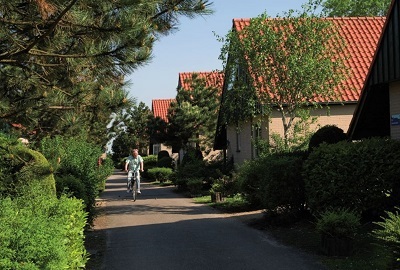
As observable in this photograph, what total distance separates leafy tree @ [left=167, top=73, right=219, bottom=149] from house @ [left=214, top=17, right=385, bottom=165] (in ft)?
4.56

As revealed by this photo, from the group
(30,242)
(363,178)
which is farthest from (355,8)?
(30,242)

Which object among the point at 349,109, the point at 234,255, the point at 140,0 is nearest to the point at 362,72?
the point at 349,109

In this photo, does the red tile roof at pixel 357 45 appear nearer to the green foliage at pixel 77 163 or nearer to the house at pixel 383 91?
the house at pixel 383 91

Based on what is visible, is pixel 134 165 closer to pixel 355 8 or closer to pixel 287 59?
pixel 287 59

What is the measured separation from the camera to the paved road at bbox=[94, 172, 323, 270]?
332 inches

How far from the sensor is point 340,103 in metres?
21.8

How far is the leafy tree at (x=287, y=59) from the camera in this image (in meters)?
16.8

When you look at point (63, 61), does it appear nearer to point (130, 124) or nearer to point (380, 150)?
point (380, 150)

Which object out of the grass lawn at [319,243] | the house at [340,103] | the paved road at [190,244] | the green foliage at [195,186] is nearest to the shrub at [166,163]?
the house at [340,103]

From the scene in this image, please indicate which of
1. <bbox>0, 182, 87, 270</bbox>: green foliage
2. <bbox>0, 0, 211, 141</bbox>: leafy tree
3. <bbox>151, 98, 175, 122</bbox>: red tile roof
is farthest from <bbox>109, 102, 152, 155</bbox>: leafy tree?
<bbox>0, 182, 87, 270</bbox>: green foliage

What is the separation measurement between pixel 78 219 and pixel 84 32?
3.03 meters

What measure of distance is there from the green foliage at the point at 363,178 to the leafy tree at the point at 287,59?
6562mm

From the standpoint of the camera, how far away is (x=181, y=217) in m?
14.8

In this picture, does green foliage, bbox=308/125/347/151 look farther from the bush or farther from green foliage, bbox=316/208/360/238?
the bush
